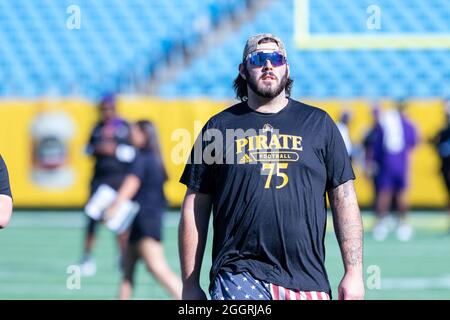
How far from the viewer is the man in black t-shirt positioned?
535 centimetres

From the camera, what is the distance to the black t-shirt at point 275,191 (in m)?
5.35

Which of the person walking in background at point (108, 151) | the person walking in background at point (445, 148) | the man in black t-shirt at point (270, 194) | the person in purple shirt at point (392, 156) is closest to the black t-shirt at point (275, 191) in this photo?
the man in black t-shirt at point (270, 194)

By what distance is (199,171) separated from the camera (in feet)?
18.1

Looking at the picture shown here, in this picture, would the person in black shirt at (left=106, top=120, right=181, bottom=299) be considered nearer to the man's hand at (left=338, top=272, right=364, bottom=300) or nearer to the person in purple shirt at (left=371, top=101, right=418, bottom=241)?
the man's hand at (left=338, top=272, right=364, bottom=300)

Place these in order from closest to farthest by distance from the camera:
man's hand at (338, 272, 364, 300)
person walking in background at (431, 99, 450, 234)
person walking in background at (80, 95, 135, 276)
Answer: man's hand at (338, 272, 364, 300) → person walking in background at (80, 95, 135, 276) → person walking in background at (431, 99, 450, 234)

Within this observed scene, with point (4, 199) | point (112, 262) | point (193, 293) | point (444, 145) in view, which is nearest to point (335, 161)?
point (193, 293)

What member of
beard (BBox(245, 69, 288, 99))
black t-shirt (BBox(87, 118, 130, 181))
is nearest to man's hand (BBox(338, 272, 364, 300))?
beard (BBox(245, 69, 288, 99))

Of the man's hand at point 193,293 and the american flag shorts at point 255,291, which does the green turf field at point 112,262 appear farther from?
the american flag shorts at point 255,291

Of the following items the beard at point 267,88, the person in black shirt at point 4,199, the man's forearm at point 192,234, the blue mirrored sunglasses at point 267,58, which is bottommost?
the man's forearm at point 192,234

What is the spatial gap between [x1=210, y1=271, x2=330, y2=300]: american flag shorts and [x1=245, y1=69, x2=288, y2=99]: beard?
0.87 metres

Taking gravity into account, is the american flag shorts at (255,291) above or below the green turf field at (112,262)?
below

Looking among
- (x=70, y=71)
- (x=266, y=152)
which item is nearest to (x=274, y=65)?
(x=266, y=152)


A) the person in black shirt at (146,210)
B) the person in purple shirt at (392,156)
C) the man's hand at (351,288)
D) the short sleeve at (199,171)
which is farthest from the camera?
the person in purple shirt at (392,156)

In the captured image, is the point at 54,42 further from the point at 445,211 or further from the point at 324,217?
the point at 324,217
